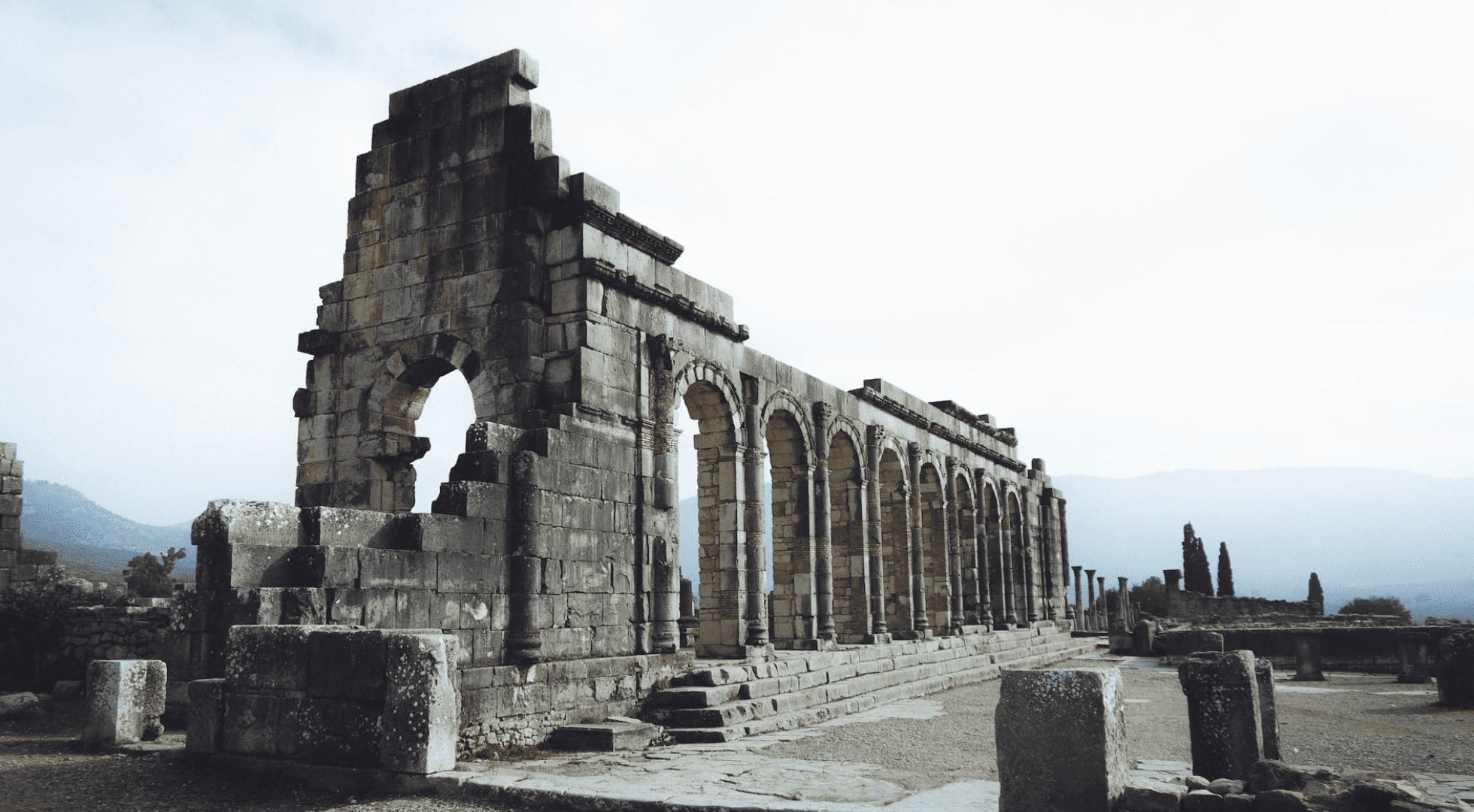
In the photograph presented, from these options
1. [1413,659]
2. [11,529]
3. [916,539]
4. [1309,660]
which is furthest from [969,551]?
[11,529]

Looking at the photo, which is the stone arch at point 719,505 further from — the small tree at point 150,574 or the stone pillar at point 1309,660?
the small tree at point 150,574

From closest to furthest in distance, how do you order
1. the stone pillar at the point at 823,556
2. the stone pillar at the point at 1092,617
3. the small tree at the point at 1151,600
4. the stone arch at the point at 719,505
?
the stone arch at the point at 719,505 < the stone pillar at the point at 823,556 < the stone pillar at the point at 1092,617 < the small tree at the point at 1151,600

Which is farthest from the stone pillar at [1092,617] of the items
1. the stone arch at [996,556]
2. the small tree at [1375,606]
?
the stone arch at [996,556]

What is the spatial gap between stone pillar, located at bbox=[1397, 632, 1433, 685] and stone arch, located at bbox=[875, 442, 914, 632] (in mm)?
8939

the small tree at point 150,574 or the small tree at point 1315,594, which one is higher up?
the small tree at point 150,574

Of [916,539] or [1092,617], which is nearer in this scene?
[916,539]

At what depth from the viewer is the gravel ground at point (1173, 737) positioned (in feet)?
29.3

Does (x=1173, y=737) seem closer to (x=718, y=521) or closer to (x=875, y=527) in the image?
(x=718, y=521)

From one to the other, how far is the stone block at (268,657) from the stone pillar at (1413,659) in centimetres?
1909

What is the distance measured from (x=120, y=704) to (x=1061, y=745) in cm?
736

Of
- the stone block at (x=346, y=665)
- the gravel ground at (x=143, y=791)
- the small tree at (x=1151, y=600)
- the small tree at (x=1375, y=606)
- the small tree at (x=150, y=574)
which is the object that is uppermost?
the small tree at (x=150, y=574)

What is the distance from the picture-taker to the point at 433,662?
6.58 m

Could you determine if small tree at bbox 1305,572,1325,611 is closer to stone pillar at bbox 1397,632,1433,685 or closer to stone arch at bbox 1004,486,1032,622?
stone arch at bbox 1004,486,1032,622

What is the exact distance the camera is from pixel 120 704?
8500 millimetres
